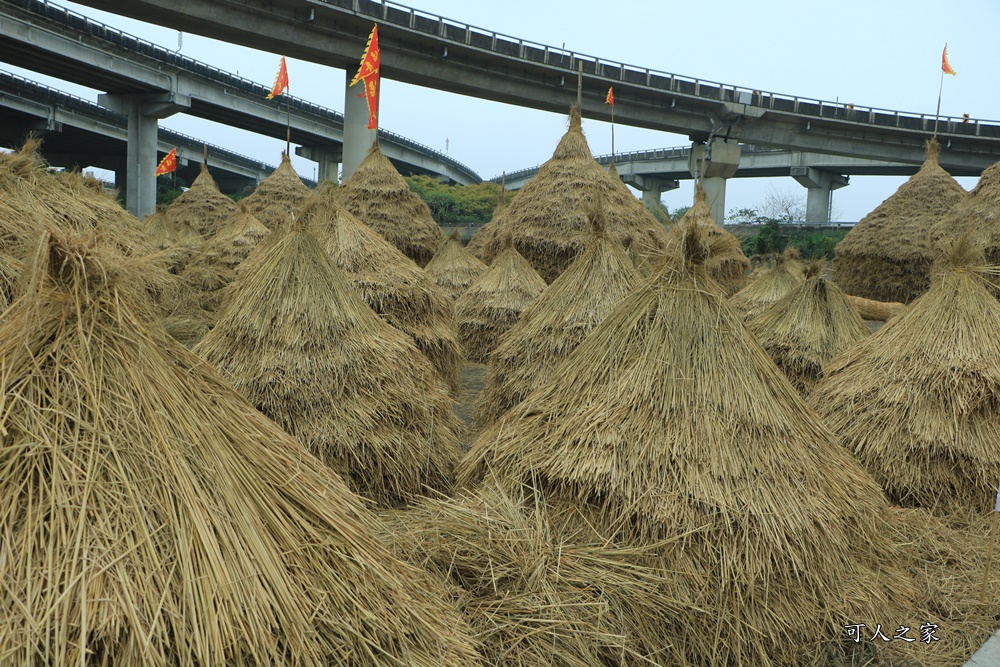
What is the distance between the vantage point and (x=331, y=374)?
5.06 metres

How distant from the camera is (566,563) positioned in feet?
11.5

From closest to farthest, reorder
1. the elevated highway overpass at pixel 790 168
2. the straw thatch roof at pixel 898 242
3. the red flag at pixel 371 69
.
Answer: the red flag at pixel 371 69 → the straw thatch roof at pixel 898 242 → the elevated highway overpass at pixel 790 168

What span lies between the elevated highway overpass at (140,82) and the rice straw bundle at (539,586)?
28767mm

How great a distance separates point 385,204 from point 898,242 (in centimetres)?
1385

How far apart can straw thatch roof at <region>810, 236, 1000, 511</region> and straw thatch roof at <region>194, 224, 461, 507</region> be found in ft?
10.3

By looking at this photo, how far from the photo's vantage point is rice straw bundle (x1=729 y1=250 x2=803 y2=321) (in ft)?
38.1

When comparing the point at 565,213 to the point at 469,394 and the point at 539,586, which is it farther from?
the point at 539,586

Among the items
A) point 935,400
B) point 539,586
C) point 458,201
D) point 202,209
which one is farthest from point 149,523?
point 458,201

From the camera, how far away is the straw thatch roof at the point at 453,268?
14031 mm

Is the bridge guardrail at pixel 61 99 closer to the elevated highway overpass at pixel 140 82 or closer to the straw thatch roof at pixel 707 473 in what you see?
the elevated highway overpass at pixel 140 82

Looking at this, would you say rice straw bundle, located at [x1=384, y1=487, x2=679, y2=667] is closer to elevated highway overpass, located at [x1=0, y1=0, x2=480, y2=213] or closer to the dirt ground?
the dirt ground

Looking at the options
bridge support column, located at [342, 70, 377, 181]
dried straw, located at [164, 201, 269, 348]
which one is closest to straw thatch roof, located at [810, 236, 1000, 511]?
dried straw, located at [164, 201, 269, 348]

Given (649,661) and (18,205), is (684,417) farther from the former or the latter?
(18,205)

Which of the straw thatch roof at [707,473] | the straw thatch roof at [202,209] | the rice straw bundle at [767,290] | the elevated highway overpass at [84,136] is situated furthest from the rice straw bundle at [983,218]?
the elevated highway overpass at [84,136]
